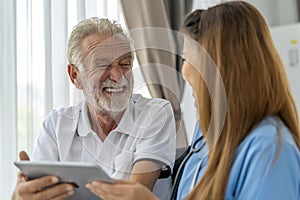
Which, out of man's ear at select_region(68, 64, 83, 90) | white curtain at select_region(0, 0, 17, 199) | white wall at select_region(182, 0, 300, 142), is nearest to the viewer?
man's ear at select_region(68, 64, 83, 90)

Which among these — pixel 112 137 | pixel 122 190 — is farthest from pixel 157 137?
pixel 122 190

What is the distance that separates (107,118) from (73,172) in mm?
553

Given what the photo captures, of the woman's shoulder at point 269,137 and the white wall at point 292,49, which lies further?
the white wall at point 292,49

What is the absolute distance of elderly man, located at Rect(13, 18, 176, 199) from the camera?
70.9 inches

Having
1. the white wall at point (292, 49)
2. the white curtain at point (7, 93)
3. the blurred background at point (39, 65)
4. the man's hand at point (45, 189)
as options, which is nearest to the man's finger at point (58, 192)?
the man's hand at point (45, 189)

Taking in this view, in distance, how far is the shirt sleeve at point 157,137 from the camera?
1727 mm

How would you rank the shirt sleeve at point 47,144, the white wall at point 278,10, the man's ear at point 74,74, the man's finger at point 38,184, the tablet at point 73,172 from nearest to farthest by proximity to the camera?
1. the tablet at point 73,172
2. the man's finger at point 38,184
3. the shirt sleeve at point 47,144
4. the man's ear at point 74,74
5. the white wall at point 278,10

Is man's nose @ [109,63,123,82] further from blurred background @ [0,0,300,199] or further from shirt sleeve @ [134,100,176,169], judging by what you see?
blurred background @ [0,0,300,199]

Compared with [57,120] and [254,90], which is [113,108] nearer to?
[57,120]

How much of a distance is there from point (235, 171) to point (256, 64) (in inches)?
10.7

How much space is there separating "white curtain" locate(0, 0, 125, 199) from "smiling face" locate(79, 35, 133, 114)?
57cm

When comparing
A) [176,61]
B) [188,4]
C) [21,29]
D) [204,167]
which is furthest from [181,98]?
Answer: [204,167]

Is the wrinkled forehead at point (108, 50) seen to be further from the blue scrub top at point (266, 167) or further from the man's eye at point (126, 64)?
the blue scrub top at point (266, 167)

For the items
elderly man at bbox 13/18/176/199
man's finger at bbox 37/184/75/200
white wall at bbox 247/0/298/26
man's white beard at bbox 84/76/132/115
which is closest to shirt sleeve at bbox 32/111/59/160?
elderly man at bbox 13/18/176/199
